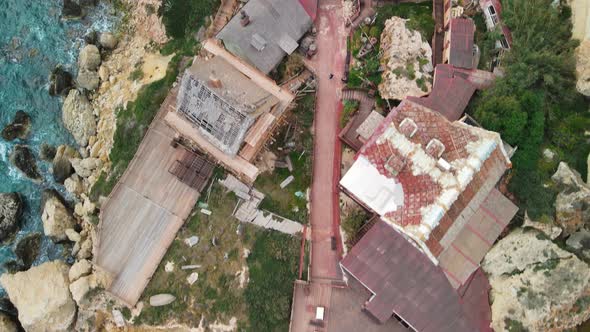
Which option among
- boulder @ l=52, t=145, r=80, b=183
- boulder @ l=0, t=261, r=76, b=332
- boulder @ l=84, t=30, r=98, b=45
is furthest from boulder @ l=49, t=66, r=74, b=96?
boulder @ l=0, t=261, r=76, b=332

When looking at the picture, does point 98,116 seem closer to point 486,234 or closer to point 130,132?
point 130,132

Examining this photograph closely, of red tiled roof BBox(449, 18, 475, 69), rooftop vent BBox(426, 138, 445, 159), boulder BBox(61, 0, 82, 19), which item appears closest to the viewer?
rooftop vent BBox(426, 138, 445, 159)

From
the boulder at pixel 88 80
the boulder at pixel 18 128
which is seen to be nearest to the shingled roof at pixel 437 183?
the boulder at pixel 88 80

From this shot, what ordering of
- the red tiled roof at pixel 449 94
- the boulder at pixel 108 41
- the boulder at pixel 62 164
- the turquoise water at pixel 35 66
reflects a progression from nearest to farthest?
the red tiled roof at pixel 449 94, the boulder at pixel 62 164, the turquoise water at pixel 35 66, the boulder at pixel 108 41

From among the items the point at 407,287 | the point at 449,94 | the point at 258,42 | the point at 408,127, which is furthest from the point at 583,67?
the point at 258,42

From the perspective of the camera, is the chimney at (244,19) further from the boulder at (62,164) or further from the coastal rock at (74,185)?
the coastal rock at (74,185)

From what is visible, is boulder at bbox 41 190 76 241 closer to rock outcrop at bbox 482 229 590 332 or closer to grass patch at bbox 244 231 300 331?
grass patch at bbox 244 231 300 331

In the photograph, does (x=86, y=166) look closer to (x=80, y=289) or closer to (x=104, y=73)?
(x=104, y=73)

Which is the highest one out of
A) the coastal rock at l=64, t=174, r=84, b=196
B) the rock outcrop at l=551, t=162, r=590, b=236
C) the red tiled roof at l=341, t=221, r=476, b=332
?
the rock outcrop at l=551, t=162, r=590, b=236
